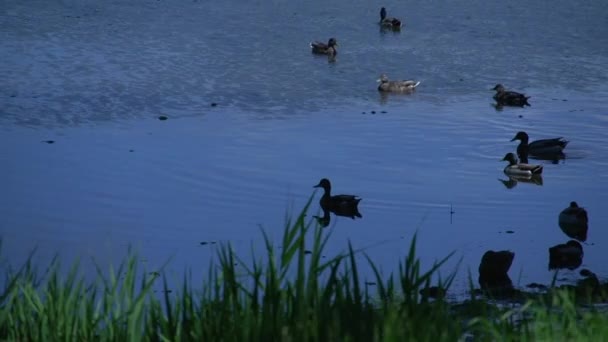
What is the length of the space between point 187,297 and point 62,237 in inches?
205

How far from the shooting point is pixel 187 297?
5547 mm

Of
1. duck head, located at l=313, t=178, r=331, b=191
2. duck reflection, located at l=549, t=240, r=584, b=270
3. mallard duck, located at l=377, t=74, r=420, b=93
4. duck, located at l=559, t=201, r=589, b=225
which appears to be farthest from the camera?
mallard duck, located at l=377, t=74, r=420, b=93

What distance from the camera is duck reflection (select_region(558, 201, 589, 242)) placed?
35.4 feet

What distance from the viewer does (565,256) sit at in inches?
394

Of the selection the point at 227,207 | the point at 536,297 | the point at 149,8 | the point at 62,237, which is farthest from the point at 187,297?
the point at 149,8

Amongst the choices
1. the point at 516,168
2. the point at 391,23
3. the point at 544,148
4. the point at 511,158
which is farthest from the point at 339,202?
the point at 391,23

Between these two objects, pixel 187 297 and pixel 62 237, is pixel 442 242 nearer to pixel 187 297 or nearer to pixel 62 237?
pixel 62 237

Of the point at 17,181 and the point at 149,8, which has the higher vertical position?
the point at 149,8

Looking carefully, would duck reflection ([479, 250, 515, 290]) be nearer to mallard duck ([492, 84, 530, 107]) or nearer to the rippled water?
the rippled water

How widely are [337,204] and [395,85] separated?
22.1ft

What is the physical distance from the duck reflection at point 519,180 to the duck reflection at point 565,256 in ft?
10.1

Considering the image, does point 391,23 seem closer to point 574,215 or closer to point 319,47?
point 319,47

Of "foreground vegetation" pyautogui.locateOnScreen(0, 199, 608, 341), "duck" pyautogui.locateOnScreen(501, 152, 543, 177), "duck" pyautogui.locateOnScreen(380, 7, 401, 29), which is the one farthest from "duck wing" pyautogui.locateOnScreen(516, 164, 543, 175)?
"duck" pyautogui.locateOnScreen(380, 7, 401, 29)

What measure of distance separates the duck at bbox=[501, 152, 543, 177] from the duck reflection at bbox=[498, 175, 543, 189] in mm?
56
